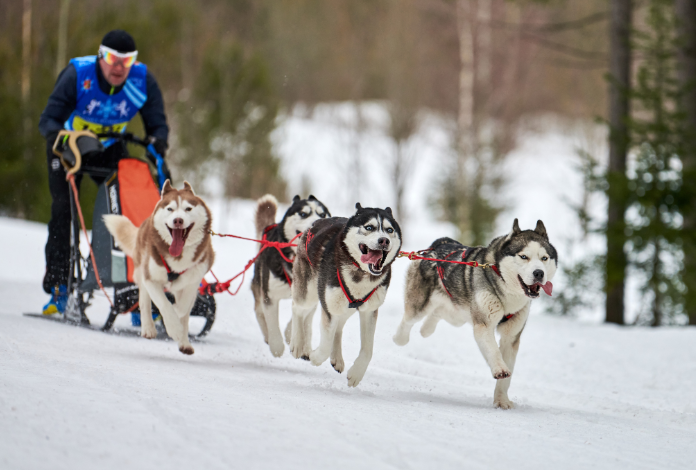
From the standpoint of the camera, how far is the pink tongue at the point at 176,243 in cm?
389

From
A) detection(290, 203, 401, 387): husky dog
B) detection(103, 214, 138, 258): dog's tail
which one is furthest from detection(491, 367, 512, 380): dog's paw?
detection(103, 214, 138, 258): dog's tail

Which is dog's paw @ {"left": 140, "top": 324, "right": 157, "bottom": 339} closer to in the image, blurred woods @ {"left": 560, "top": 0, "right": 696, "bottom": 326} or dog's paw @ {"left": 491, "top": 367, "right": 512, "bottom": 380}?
dog's paw @ {"left": 491, "top": 367, "right": 512, "bottom": 380}

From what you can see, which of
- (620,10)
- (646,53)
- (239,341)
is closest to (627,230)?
(646,53)

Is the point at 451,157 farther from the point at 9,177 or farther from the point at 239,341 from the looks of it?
the point at 239,341

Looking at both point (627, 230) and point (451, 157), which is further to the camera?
point (451, 157)

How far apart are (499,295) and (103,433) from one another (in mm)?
2174

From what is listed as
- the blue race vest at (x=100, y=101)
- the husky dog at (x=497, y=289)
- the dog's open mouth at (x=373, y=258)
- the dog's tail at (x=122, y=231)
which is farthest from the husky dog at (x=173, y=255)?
the husky dog at (x=497, y=289)

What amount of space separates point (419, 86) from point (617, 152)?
7.37 metres

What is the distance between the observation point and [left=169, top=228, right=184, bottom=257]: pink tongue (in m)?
3.89

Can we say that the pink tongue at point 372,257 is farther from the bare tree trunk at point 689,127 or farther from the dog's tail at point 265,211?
the bare tree trunk at point 689,127

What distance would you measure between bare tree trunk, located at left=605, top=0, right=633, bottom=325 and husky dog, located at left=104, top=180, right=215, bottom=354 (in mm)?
6057

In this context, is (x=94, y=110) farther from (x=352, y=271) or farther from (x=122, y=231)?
(x=352, y=271)

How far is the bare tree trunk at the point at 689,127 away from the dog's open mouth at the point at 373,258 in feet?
19.8

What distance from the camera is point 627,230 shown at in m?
8.41
